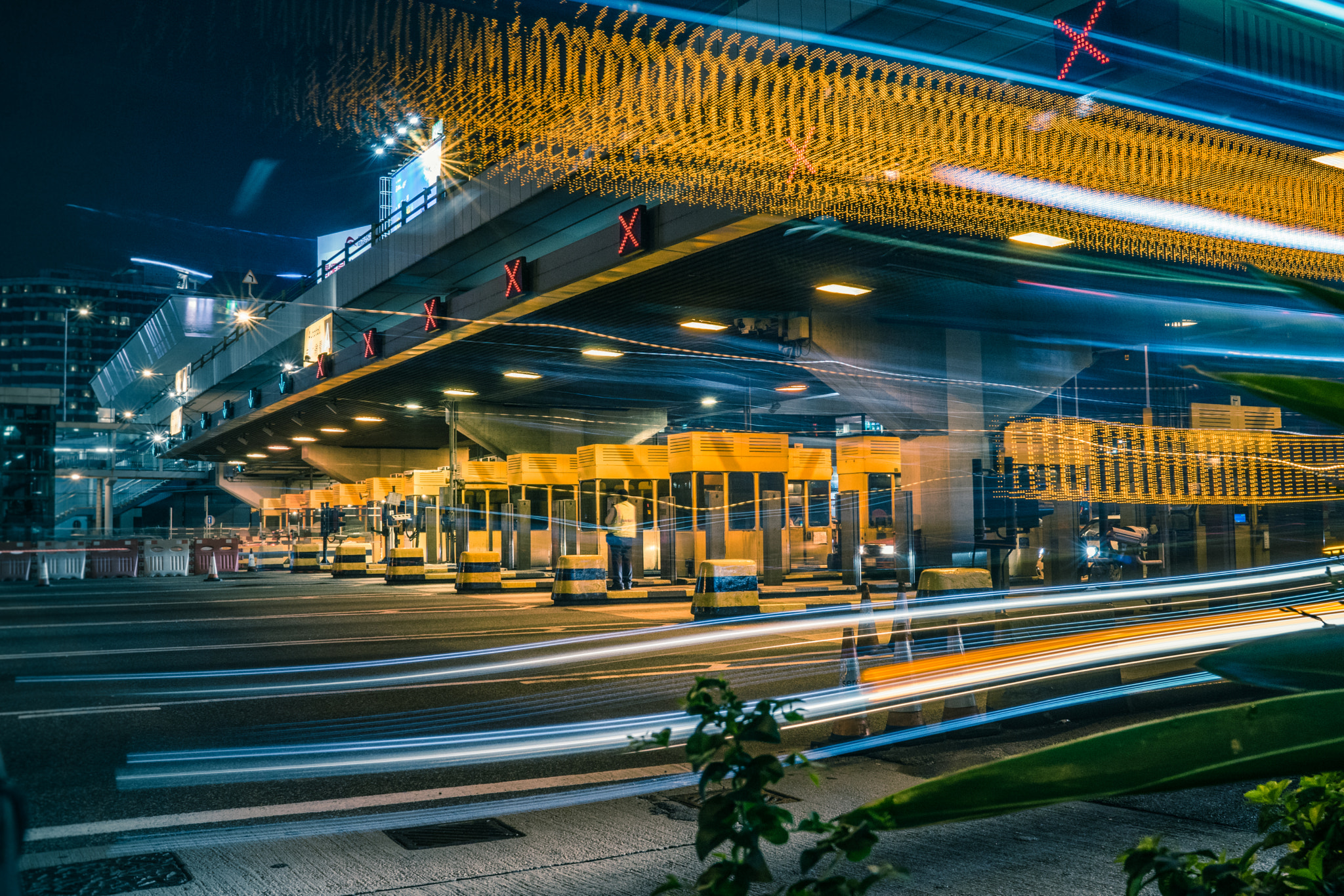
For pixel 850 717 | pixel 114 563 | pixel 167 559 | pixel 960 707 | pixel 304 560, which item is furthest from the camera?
pixel 304 560

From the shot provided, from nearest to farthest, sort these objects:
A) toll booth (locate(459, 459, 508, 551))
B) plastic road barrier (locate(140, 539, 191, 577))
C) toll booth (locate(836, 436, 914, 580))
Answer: toll booth (locate(836, 436, 914, 580)) < plastic road barrier (locate(140, 539, 191, 577)) < toll booth (locate(459, 459, 508, 551))

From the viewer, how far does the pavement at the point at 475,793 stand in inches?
171

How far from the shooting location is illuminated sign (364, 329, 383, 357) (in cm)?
2216

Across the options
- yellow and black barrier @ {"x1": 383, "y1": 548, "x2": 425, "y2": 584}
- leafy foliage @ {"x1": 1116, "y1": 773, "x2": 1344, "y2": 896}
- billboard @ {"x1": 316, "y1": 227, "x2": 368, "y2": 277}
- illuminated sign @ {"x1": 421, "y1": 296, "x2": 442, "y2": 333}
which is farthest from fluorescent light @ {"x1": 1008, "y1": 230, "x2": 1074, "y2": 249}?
billboard @ {"x1": 316, "y1": 227, "x2": 368, "y2": 277}

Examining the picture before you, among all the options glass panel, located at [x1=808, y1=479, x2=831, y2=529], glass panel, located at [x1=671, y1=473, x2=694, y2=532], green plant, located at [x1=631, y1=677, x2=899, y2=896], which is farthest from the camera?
glass panel, located at [x1=808, y1=479, x2=831, y2=529]

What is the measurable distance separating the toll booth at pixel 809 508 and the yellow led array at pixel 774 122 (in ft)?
47.5

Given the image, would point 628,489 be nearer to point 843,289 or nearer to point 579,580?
point 579,580

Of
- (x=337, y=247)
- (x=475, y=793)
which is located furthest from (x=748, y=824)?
(x=337, y=247)

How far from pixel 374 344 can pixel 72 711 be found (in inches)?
571

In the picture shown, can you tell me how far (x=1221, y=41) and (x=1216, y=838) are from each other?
25.0 feet

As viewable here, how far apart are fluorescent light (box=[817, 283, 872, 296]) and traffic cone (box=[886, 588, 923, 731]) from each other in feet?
28.5

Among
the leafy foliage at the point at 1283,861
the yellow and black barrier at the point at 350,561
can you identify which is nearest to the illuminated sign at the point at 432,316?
the yellow and black barrier at the point at 350,561

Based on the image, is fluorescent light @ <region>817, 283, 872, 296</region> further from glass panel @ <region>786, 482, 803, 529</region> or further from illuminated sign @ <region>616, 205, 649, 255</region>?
glass panel @ <region>786, 482, 803, 529</region>

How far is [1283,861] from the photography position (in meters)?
1.63
